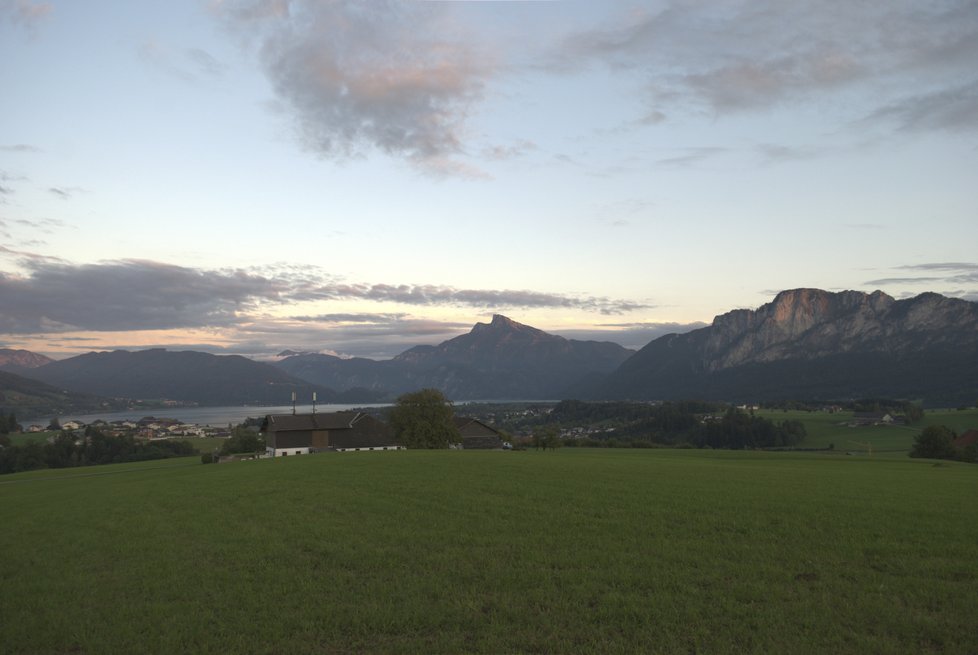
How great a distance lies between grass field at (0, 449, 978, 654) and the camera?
9.44 metres

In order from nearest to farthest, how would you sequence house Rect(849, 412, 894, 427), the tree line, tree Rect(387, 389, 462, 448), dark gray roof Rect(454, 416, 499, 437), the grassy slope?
tree Rect(387, 389, 462, 448)
dark gray roof Rect(454, 416, 499, 437)
the grassy slope
the tree line
house Rect(849, 412, 894, 427)

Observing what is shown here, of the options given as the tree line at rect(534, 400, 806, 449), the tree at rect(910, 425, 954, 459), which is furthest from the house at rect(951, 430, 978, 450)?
the tree line at rect(534, 400, 806, 449)

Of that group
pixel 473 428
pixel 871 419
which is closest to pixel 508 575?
pixel 473 428

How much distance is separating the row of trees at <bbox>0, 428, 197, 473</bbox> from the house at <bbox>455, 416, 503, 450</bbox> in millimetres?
51622

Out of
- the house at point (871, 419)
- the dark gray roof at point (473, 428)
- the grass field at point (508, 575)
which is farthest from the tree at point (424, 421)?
the house at point (871, 419)

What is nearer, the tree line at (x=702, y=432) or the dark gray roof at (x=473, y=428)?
the dark gray roof at (x=473, y=428)

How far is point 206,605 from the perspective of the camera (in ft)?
37.3

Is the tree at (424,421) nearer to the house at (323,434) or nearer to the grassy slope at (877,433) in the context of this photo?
the house at (323,434)

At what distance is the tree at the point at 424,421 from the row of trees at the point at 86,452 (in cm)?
5247

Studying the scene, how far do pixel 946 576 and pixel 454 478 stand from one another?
1875 centimetres

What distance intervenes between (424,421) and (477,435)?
60.8ft

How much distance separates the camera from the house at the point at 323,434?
253 ft

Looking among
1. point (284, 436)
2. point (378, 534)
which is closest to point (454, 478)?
point (378, 534)

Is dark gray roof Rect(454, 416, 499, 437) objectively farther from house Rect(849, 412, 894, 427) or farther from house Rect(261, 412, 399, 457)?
house Rect(849, 412, 894, 427)
